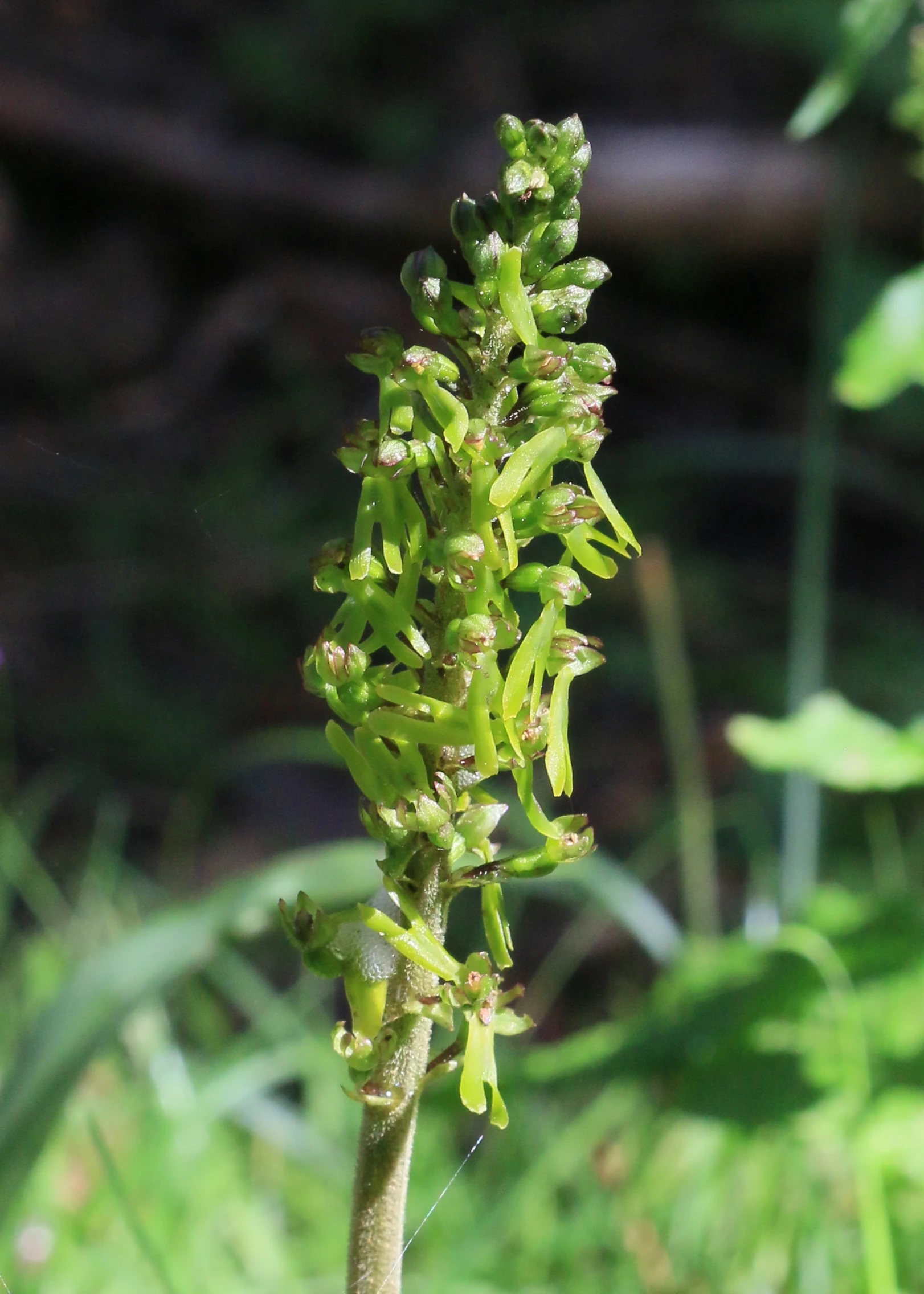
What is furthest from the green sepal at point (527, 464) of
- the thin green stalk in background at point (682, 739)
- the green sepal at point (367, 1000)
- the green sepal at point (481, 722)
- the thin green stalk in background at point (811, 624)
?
the thin green stalk in background at point (682, 739)

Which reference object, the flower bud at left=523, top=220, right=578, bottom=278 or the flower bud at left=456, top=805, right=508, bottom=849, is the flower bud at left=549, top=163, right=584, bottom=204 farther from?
the flower bud at left=456, top=805, right=508, bottom=849

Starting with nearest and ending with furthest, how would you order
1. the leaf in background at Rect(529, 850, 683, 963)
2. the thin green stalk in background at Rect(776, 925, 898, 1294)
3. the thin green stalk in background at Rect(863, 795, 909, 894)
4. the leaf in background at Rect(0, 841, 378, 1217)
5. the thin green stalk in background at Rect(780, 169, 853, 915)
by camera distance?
the leaf in background at Rect(0, 841, 378, 1217)
the thin green stalk in background at Rect(776, 925, 898, 1294)
the leaf in background at Rect(529, 850, 683, 963)
the thin green stalk in background at Rect(780, 169, 853, 915)
the thin green stalk in background at Rect(863, 795, 909, 894)

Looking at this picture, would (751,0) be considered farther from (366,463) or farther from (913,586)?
(366,463)

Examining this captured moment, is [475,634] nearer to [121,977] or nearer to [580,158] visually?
[580,158]

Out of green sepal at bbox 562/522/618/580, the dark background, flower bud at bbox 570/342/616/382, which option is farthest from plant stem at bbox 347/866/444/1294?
the dark background

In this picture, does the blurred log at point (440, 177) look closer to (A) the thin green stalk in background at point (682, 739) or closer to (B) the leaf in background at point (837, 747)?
(A) the thin green stalk in background at point (682, 739)

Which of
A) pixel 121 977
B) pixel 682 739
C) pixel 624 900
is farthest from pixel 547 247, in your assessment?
pixel 682 739

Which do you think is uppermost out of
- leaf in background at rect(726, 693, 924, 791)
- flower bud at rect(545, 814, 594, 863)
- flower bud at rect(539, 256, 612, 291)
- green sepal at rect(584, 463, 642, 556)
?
flower bud at rect(539, 256, 612, 291)
